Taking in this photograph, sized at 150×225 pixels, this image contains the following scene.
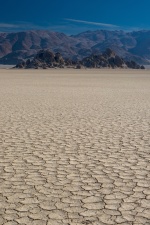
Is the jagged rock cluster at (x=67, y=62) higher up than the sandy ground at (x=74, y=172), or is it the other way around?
the jagged rock cluster at (x=67, y=62)

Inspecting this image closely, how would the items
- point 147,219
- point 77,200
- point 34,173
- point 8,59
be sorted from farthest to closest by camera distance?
point 8,59 → point 34,173 → point 77,200 → point 147,219

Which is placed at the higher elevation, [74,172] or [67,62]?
[67,62]

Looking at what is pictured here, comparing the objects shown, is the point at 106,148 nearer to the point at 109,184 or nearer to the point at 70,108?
the point at 109,184

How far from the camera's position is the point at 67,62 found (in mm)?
81688

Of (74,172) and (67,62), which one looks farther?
(67,62)

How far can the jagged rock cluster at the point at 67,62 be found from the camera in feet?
262

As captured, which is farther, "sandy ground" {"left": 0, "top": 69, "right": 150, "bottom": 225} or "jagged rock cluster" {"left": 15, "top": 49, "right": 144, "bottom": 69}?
"jagged rock cluster" {"left": 15, "top": 49, "right": 144, "bottom": 69}

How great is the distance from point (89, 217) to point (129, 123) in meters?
6.40

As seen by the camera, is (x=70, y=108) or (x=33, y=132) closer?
Answer: (x=33, y=132)

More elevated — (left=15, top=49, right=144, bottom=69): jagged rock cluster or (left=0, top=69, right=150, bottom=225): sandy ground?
(left=15, top=49, right=144, bottom=69): jagged rock cluster

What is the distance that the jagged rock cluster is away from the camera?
79.9 m

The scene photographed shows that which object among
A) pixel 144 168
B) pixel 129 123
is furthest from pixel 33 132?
pixel 144 168

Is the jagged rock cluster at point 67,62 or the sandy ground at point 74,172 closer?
the sandy ground at point 74,172

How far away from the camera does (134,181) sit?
4820 millimetres
